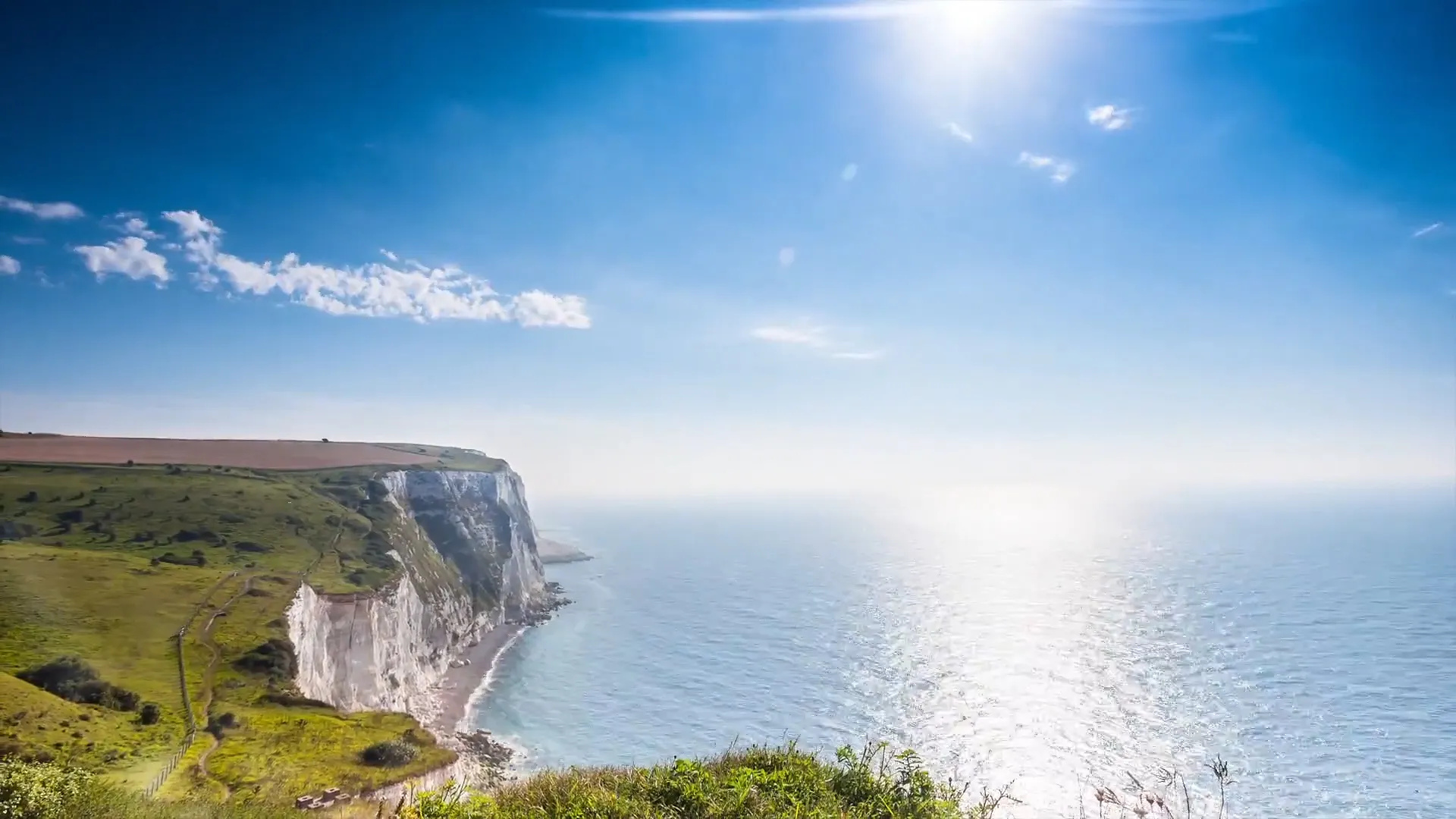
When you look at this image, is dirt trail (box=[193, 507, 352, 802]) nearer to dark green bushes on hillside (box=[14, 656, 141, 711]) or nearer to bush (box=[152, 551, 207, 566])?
dark green bushes on hillside (box=[14, 656, 141, 711])

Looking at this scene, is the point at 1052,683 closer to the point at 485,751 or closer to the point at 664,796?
the point at 485,751

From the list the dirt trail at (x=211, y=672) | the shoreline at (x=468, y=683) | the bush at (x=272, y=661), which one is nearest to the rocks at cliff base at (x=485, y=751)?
the shoreline at (x=468, y=683)

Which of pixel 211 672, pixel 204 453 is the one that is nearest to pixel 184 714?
pixel 211 672

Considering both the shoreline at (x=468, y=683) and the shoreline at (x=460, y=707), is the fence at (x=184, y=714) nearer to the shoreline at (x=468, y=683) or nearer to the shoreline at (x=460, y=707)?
the shoreline at (x=460, y=707)

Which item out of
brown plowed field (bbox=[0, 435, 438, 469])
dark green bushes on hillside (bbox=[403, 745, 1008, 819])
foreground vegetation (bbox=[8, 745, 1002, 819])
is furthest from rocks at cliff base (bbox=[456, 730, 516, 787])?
brown plowed field (bbox=[0, 435, 438, 469])

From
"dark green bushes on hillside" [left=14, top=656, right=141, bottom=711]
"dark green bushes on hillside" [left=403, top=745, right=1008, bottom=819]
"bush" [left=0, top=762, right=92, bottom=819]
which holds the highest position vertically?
"dark green bushes on hillside" [left=403, top=745, right=1008, bottom=819]

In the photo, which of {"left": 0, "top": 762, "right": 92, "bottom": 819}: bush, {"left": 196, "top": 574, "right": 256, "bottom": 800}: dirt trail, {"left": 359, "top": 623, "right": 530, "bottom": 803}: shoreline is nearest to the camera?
{"left": 0, "top": 762, "right": 92, "bottom": 819}: bush
